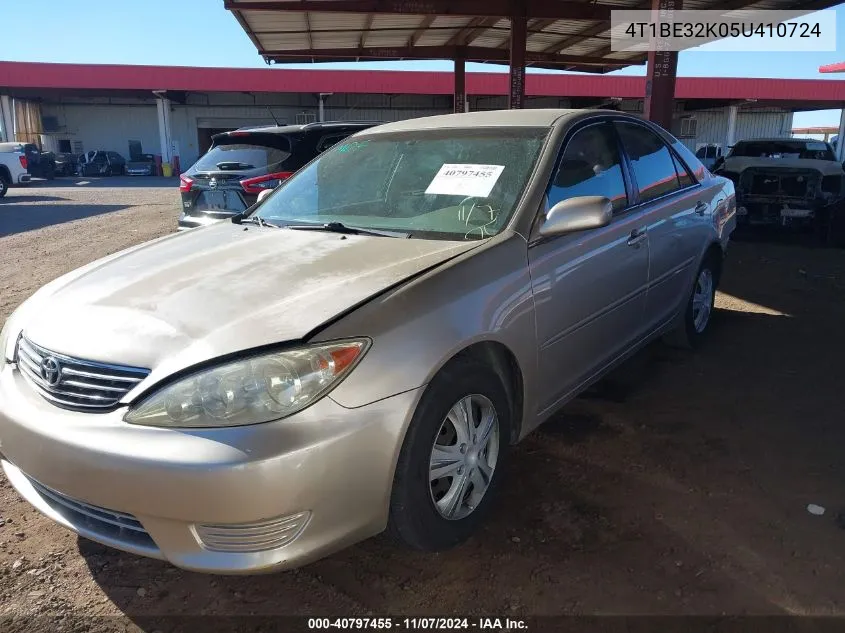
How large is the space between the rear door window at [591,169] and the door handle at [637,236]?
6.3 inches

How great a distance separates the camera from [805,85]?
98.5ft

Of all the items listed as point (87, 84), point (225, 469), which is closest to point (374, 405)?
point (225, 469)

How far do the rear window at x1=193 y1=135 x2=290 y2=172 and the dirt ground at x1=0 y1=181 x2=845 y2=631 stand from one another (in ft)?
15.0

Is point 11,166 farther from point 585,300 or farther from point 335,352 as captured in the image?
point 335,352

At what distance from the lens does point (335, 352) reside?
6.52ft

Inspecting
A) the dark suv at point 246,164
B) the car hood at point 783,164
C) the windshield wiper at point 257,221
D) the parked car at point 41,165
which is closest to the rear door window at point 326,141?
the dark suv at point 246,164

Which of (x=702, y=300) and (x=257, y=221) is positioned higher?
(x=257, y=221)

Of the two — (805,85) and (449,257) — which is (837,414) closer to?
(449,257)

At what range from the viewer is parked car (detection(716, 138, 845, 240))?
930 centimetres

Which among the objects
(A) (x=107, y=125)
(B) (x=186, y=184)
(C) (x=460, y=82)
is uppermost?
(A) (x=107, y=125)

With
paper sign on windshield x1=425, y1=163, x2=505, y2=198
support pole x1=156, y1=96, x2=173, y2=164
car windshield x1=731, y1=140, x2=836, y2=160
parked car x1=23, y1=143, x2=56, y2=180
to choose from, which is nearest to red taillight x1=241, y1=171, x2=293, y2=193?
paper sign on windshield x1=425, y1=163, x2=505, y2=198

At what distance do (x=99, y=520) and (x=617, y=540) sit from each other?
1.93 meters

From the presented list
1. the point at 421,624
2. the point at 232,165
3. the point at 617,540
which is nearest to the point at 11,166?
the point at 232,165

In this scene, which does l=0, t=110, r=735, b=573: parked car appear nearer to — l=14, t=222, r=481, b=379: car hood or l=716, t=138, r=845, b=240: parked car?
l=14, t=222, r=481, b=379: car hood
